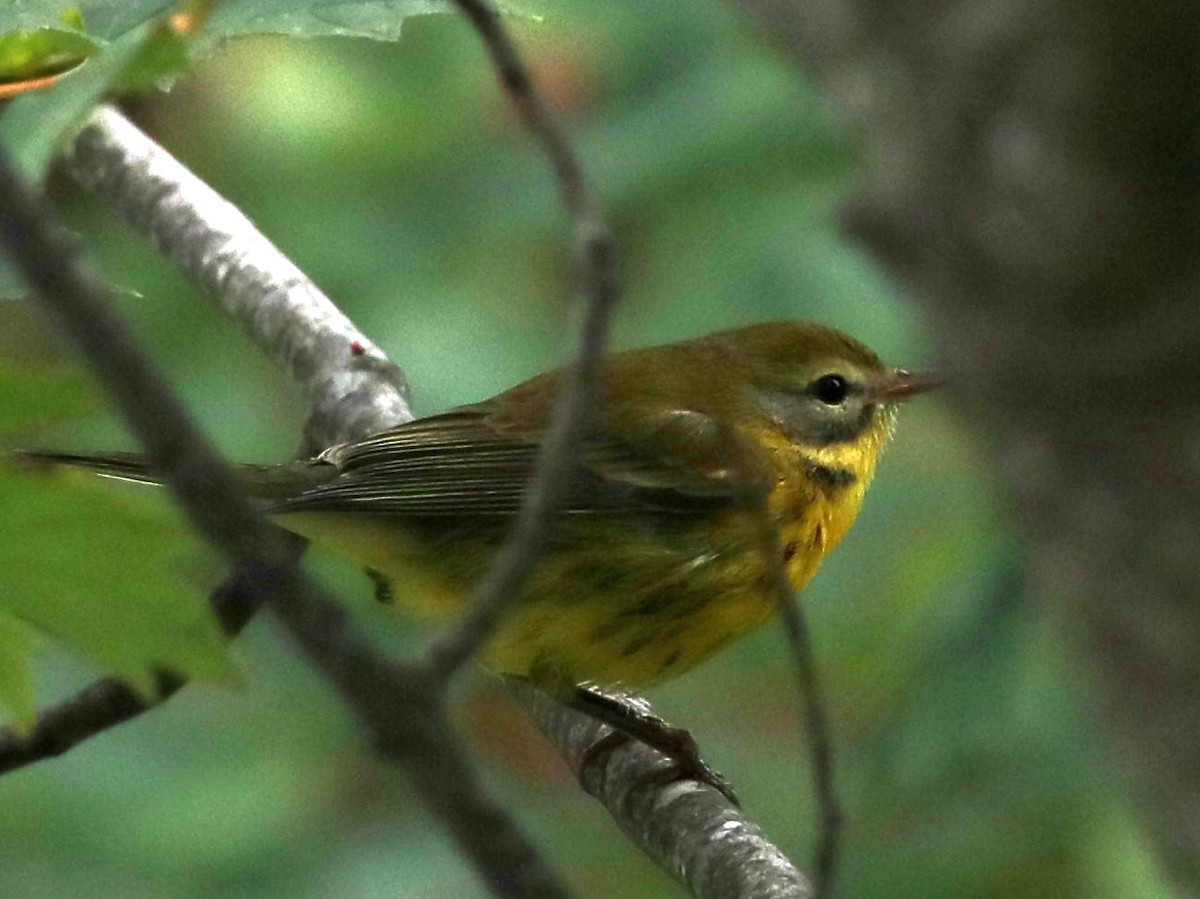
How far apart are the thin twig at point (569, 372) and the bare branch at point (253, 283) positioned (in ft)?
9.82

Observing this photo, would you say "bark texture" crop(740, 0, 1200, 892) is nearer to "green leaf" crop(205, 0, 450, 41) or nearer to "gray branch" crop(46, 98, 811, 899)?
"green leaf" crop(205, 0, 450, 41)

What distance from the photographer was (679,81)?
5.49 meters

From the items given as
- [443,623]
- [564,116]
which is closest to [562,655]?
[443,623]

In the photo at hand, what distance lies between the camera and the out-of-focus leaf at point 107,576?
196 cm

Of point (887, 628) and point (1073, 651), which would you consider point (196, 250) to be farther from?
point (1073, 651)

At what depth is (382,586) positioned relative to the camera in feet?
15.3

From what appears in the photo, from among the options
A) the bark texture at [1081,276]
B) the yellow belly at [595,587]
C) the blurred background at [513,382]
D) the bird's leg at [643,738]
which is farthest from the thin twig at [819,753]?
the blurred background at [513,382]

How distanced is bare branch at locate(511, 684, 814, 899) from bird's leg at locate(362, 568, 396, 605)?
15.3 inches

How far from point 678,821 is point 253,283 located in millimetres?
1871

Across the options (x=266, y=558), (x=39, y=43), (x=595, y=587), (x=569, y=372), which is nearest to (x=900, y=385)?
(x=595, y=587)

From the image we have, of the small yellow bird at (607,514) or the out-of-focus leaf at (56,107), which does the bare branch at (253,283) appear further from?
the out-of-focus leaf at (56,107)

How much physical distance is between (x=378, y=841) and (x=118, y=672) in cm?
436

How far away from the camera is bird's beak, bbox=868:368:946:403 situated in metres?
5.06

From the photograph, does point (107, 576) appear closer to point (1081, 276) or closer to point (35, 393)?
point (35, 393)
